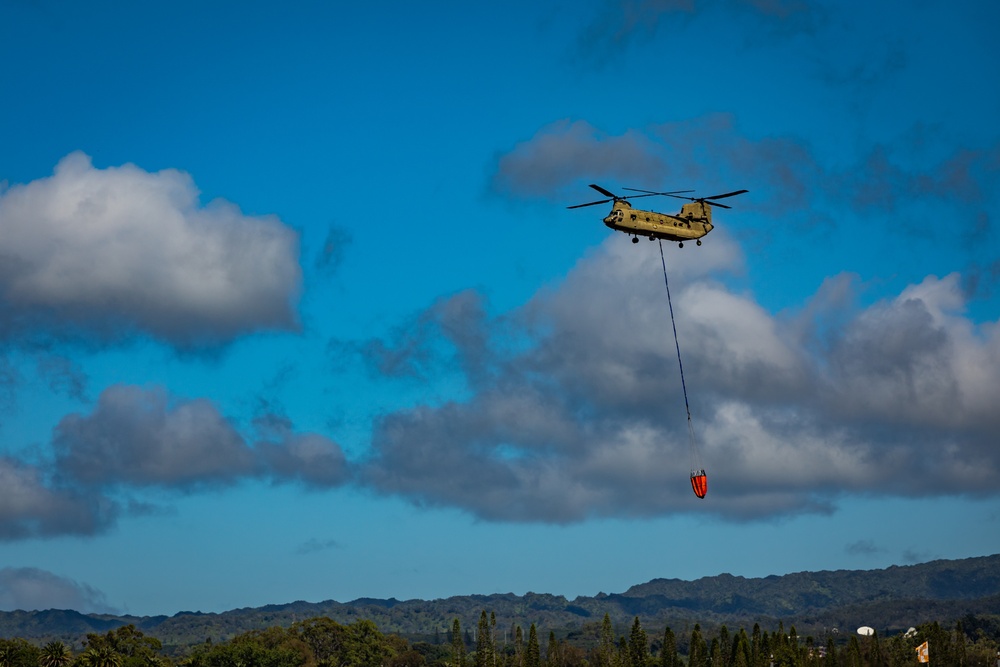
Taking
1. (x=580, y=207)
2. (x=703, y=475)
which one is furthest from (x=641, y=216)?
(x=703, y=475)

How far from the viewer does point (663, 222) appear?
109312 mm

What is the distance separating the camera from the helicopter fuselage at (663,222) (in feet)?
347

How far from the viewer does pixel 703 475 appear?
94.2 meters

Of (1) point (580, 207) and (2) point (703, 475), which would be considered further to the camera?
(1) point (580, 207)

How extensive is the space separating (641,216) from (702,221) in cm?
911

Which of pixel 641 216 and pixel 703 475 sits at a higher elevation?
pixel 641 216

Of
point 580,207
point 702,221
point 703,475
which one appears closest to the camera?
point 703,475

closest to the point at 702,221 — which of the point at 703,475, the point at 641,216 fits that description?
the point at 641,216

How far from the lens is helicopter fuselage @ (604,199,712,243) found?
105625 millimetres

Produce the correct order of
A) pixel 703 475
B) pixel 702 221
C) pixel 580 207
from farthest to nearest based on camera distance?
pixel 702 221 < pixel 580 207 < pixel 703 475

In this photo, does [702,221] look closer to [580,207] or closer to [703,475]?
[580,207]

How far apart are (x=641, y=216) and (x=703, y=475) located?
2445 centimetres

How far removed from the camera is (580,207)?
103500mm

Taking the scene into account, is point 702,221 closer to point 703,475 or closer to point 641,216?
point 641,216
